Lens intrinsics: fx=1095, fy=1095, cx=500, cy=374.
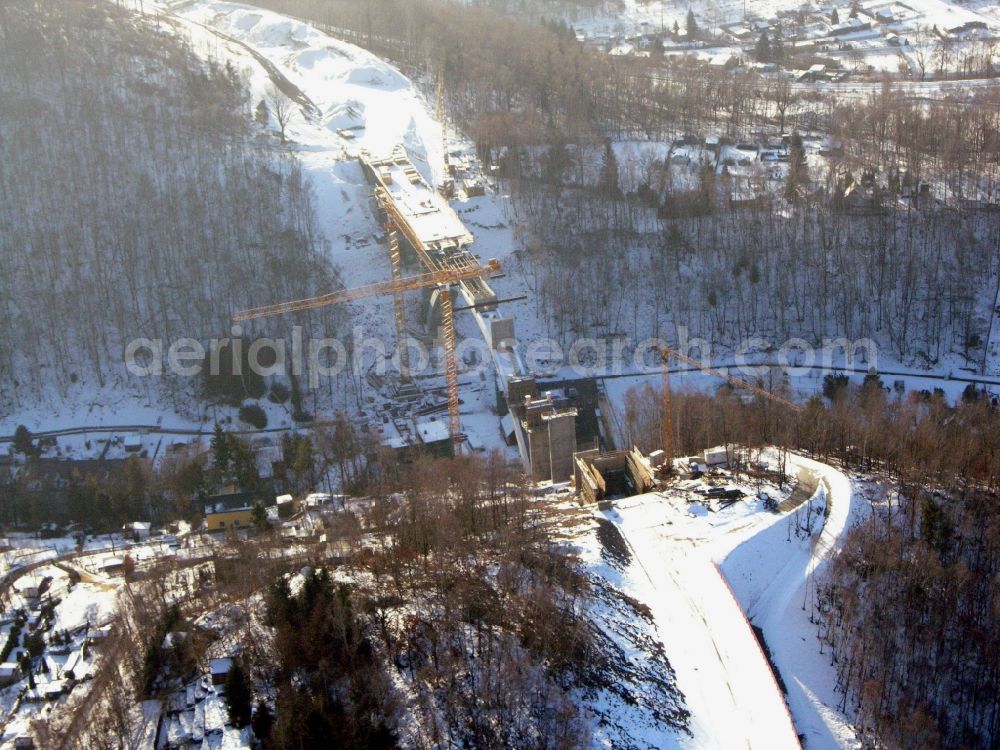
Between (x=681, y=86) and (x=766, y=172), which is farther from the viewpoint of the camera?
(x=681, y=86)

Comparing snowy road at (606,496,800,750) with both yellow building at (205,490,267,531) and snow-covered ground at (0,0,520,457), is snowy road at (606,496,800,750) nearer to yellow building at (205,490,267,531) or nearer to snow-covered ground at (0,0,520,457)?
yellow building at (205,490,267,531)

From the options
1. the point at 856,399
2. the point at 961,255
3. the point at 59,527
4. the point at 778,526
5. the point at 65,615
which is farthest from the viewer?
the point at 961,255

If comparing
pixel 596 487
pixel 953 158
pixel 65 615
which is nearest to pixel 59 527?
pixel 65 615

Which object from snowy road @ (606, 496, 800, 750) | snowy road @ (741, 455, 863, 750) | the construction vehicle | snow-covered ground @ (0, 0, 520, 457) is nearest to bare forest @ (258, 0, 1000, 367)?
the construction vehicle

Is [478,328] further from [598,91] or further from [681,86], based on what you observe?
[681,86]

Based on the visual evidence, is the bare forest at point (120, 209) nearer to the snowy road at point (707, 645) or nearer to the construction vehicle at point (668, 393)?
the construction vehicle at point (668, 393)

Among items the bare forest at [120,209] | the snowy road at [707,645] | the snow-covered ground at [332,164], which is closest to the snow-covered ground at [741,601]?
the snowy road at [707,645]
